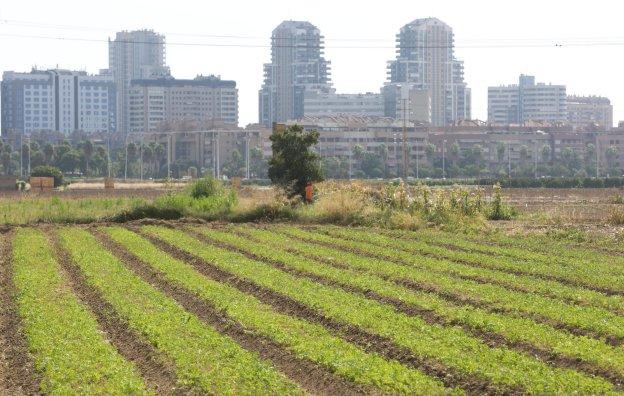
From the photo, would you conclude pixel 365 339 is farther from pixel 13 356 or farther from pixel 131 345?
pixel 13 356

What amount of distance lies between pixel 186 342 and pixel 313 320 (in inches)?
103

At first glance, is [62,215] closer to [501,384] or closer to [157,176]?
[501,384]

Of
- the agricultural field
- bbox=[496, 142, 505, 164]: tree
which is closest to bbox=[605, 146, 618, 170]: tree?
bbox=[496, 142, 505, 164]: tree

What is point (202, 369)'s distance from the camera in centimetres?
1295

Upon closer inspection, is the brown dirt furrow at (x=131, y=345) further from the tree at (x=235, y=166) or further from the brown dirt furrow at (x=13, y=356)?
the tree at (x=235, y=166)

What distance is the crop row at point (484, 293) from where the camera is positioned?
51.6 feet

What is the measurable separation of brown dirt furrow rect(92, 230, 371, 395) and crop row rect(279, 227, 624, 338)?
4.17 meters

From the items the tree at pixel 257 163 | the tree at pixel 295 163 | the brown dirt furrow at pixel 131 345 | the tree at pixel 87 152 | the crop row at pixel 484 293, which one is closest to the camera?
the brown dirt furrow at pixel 131 345

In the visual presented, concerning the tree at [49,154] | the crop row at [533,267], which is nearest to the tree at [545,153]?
the tree at [49,154]

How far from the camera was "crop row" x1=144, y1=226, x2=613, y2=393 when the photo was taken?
12.0 meters

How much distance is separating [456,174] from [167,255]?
111m

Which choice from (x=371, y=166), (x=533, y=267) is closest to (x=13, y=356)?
(x=533, y=267)

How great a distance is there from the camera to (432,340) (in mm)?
14430

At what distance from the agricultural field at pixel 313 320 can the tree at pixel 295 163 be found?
584 inches
